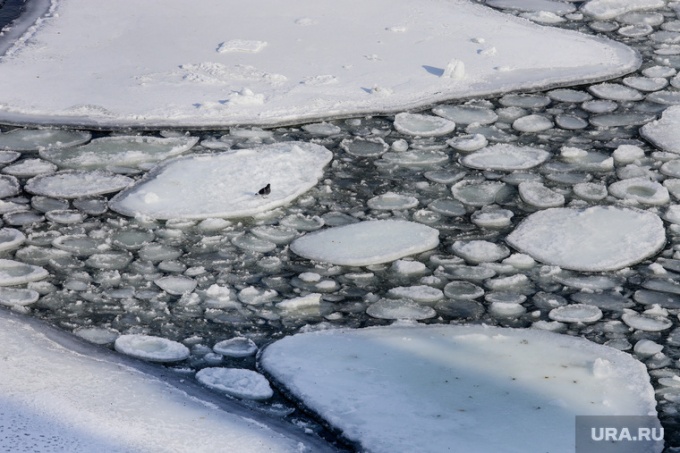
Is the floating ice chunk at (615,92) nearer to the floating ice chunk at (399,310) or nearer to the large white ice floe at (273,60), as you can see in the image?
the large white ice floe at (273,60)

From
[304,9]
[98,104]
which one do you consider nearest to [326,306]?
[98,104]

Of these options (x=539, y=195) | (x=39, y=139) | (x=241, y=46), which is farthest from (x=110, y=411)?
(x=241, y=46)

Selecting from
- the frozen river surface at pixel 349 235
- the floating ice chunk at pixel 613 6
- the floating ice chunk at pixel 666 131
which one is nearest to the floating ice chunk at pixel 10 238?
the frozen river surface at pixel 349 235

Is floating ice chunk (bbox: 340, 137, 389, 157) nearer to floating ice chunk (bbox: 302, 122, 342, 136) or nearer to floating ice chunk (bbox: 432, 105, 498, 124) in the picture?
floating ice chunk (bbox: 302, 122, 342, 136)

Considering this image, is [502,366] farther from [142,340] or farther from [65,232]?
[65,232]

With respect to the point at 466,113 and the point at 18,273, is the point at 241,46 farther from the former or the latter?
the point at 18,273

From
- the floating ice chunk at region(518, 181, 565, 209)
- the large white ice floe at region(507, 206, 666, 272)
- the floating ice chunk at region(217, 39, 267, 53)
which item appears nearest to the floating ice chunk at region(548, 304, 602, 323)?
the large white ice floe at region(507, 206, 666, 272)
